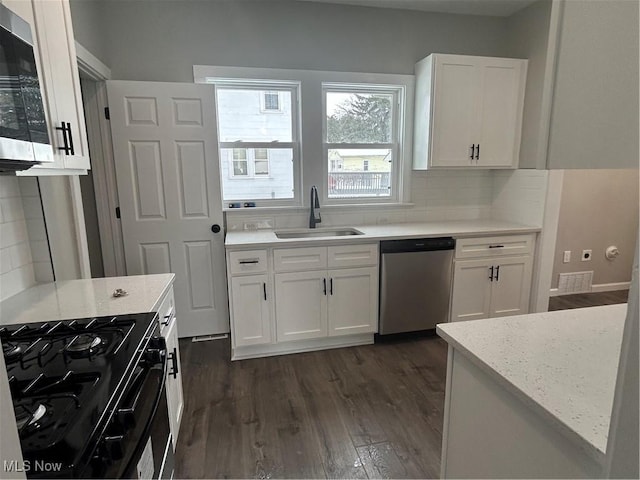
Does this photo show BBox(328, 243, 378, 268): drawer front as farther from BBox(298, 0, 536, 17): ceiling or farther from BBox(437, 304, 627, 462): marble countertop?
BBox(298, 0, 536, 17): ceiling

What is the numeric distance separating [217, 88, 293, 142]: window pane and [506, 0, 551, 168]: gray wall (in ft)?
6.97

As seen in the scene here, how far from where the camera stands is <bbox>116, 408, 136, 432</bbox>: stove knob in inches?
35.5

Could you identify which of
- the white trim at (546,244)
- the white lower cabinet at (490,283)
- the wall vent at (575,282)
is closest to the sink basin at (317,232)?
the white lower cabinet at (490,283)

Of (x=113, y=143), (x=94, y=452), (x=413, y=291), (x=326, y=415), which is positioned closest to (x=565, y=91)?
(x=94, y=452)

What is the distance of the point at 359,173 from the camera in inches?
136

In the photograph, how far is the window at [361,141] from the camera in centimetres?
330

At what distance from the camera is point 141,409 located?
3.41 ft

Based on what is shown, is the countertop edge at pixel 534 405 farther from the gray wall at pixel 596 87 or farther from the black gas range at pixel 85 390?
the black gas range at pixel 85 390

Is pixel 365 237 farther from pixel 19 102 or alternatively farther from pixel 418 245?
pixel 19 102

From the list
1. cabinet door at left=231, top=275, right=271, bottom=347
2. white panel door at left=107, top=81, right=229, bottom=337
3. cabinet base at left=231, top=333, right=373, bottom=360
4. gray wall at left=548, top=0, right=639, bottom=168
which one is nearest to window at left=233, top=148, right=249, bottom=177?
white panel door at left=107, top=81, right=229, bottom=337

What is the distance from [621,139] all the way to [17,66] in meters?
1.50

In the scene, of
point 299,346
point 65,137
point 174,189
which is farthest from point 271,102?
point 299,346

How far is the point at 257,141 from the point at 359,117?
989mm

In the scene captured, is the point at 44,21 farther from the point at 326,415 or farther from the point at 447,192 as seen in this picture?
the point at 447,192
